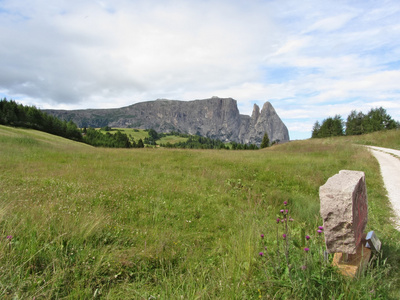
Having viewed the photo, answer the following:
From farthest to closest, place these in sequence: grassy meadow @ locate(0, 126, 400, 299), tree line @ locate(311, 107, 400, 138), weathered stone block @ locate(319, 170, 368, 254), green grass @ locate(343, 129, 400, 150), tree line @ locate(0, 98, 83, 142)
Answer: tree line @ locate(0, 98, 83, 142)
tree line @ locate(311, 107, 400, 138)
green grass @ locate(343, 129, 400, 150)
weathered stone block @ locate(319, 170, 368, 254)
grassy meadow @ locate(0, 126, 400, 299)

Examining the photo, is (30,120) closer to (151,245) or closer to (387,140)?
(151,245)

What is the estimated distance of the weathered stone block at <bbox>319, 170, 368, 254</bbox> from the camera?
10.2 ft

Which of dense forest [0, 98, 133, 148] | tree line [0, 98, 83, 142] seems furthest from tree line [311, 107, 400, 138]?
tree line [0, 98, 83, 142]

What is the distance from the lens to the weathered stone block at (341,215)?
3107 millimetres

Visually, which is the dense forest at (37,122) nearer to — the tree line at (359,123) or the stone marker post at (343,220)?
the stone marker post at (343,220)

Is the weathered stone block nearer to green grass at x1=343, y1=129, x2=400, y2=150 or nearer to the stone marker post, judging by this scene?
the stone marker post

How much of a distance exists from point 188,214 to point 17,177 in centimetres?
735

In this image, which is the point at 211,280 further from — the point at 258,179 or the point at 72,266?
the point at 258,179

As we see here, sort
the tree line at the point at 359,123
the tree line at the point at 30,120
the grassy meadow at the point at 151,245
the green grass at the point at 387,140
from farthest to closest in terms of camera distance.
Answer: the tree line at the point at 30,120 → the tree line at the point at 359,123 → the green grass at the point at 387,140 → the grassy meadow at the point at 151,245

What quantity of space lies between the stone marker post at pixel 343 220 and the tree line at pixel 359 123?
72.5 meters

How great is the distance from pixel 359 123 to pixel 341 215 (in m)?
85.8

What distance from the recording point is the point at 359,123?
7081 cm

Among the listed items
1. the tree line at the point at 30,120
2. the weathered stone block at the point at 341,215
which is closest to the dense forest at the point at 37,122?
the tree line at the point at 30,120

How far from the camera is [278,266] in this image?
298 centimetres
